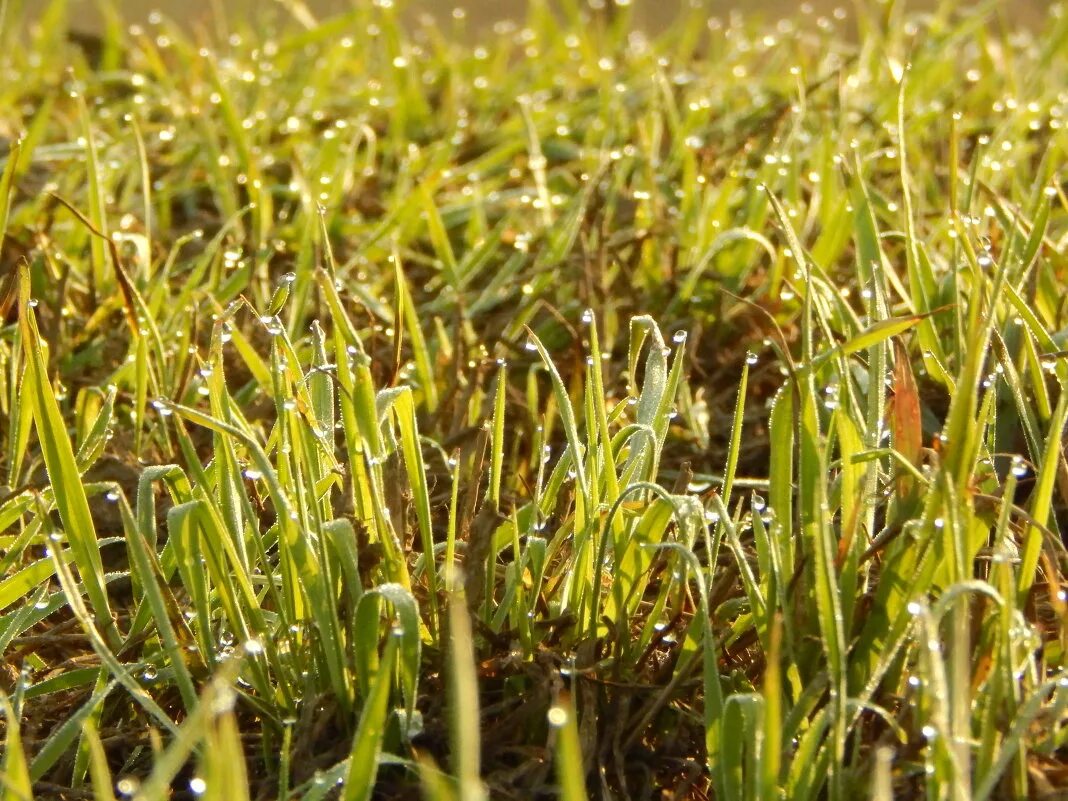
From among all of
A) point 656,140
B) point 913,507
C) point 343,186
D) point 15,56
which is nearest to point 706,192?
point 656,140

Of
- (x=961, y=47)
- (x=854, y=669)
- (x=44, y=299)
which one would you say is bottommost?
(x=854, y=669)

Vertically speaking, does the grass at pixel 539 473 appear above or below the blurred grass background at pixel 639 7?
below

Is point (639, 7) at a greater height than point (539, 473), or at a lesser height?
greater

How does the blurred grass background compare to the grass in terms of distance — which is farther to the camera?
the blurred grass background

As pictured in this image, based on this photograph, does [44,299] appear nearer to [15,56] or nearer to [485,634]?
[485,634]

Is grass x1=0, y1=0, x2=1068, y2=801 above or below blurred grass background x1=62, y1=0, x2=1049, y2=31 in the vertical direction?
below

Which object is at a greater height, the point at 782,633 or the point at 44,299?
the point at 44,299

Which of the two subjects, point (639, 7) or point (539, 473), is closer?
point (539, 473)

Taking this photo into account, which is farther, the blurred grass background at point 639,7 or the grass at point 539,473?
the blurred grass background at point 639,7
